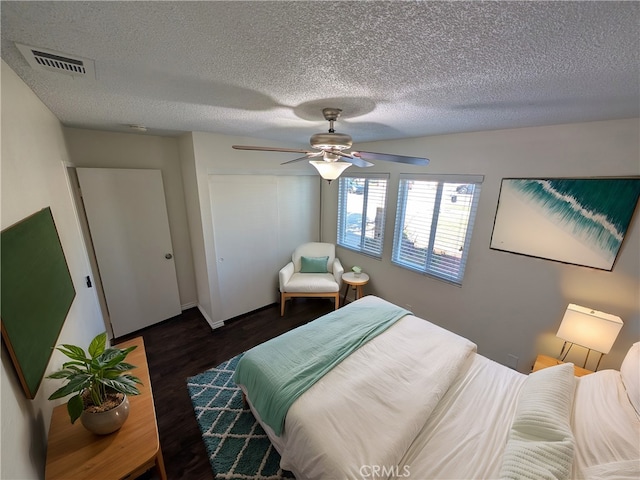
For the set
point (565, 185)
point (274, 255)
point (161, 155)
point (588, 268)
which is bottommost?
point (274, 255)

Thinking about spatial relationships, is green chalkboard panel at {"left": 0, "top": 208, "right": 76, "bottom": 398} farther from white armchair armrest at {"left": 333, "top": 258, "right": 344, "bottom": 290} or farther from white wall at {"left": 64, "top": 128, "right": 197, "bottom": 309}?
white armchair armrest at {"left": 333, "top": 258, "right": 344, "bottom": 290}

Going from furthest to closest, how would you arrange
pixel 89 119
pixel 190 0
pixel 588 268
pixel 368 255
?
pixel 368 255
pixel 89 119
pixel 588 268
pixel 190 0

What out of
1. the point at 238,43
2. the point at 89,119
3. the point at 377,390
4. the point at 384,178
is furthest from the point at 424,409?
the point at 89,119

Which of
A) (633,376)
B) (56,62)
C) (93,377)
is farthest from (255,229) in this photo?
(633,376)

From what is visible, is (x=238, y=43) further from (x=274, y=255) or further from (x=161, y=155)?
(x=274, y=255)

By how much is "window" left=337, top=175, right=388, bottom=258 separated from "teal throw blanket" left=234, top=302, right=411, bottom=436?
1.25 metres

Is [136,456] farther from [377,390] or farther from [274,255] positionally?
[274,255]

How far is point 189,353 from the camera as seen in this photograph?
2746mm

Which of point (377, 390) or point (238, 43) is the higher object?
point (238, 43)

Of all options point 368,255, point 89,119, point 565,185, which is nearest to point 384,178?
point 368,255

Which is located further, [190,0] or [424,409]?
[424,409]

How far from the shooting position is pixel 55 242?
141cm

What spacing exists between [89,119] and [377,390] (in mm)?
3104

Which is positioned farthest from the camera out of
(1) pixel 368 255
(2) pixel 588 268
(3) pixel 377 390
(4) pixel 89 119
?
(1) pixel 368 255
